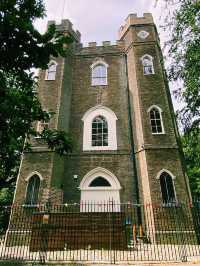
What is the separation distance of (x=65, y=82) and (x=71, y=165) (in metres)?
6.87

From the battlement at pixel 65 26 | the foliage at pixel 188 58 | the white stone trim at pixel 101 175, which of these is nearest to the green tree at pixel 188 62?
the foliage at pixel 188 58

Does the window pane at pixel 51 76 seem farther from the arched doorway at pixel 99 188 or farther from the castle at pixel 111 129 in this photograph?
the arched doorway at pixel 99 188

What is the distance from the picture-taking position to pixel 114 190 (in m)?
15.1

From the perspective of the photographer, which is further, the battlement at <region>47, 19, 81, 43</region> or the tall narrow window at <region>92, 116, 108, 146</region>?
the battlement at <region>47, 19, 81, 43</region>

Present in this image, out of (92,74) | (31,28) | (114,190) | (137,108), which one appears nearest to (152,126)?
(137,108)

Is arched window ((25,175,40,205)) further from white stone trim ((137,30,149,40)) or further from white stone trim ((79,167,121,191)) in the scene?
white stone trim ((137,30,149,40))

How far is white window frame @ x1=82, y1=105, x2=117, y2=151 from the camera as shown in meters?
16.5

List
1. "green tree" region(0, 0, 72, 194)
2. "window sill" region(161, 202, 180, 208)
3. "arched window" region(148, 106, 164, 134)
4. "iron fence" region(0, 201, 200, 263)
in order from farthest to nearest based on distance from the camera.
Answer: "arched window" region(148, 106, 164, 134) → "window sill" region(161, 202, 180, 208) → "iron fence" region(0, 201, 200, 263) → "green tree" region(0, 0, 72, 194)

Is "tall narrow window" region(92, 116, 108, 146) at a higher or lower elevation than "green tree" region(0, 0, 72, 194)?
higher

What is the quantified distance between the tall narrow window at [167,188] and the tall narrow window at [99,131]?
4.88 meters

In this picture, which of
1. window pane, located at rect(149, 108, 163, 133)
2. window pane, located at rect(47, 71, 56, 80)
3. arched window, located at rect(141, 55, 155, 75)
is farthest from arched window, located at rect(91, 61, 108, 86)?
window pane, located at rect(149, 108, 163, 133)

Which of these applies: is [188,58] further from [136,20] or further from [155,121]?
[136,20]

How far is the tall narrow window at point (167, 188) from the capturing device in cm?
1338

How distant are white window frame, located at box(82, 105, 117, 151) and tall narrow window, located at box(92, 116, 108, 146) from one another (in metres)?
0.26
